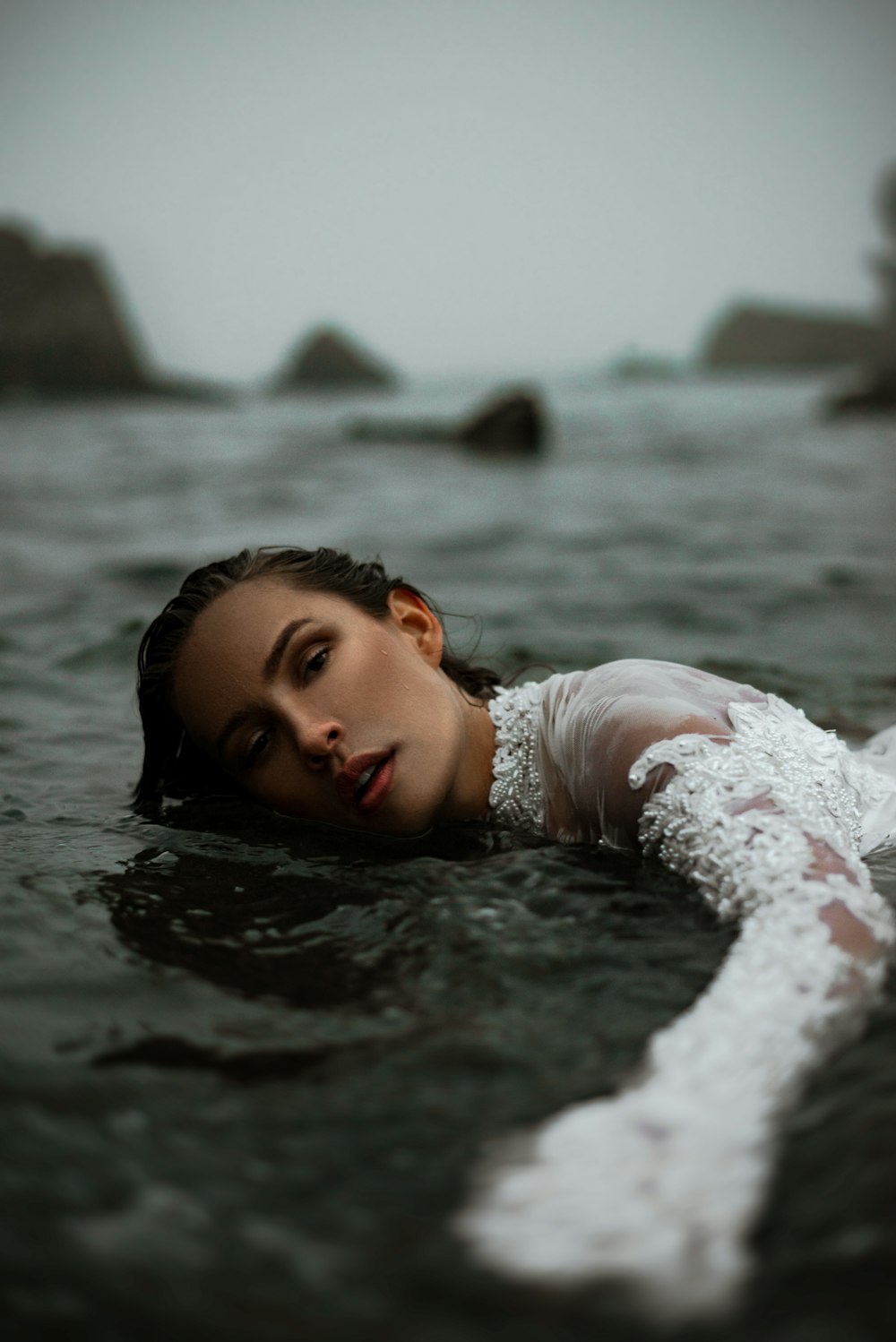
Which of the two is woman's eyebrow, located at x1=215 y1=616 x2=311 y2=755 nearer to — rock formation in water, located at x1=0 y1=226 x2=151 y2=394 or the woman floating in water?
the woman floating in water

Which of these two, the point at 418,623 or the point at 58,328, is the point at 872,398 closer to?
the point at 58,328

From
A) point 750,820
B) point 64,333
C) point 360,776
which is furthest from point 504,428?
point 64,333

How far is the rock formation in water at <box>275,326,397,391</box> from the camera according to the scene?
26.0 meters

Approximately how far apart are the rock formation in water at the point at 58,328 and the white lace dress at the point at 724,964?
21949mm

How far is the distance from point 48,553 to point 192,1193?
590cm

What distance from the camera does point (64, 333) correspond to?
23.2 m

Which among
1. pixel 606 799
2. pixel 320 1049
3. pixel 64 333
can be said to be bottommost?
pixel 320 1049

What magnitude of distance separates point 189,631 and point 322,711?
39 centimetres

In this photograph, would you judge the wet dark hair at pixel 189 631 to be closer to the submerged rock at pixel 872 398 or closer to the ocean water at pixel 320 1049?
the ocean water at pixel 320 1049

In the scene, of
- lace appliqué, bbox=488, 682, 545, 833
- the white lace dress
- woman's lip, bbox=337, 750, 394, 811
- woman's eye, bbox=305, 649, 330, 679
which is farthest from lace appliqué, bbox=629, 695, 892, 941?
woman's eye, bbox=305, 649, 330, 679

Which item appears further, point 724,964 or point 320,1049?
point 724,964

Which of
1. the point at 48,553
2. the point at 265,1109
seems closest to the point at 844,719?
the point at 265,1109

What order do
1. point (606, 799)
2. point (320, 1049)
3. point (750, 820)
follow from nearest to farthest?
point (320, 1049), point (750, 820), point (606, 799)

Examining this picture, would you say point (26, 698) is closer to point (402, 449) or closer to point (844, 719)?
point (844, 719)
